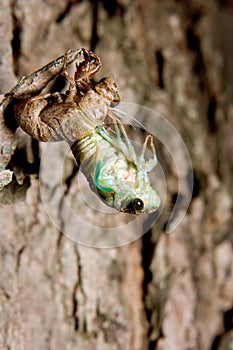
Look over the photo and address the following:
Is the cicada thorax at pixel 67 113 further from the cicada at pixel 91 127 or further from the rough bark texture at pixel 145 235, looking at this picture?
the rough bark texture at pixel 145 235

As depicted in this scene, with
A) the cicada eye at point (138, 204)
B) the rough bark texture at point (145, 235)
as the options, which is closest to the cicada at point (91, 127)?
the cicada eye at point (138, 204)

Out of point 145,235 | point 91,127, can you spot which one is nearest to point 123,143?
point 91,127

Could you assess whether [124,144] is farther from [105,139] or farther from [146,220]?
[146,220]

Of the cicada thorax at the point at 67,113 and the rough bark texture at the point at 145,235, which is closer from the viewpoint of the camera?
the cicada thorax at the point at 67,113

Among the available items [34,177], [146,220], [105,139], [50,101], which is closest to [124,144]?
[105,139]

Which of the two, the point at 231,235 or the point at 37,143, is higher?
the point at 37,143
